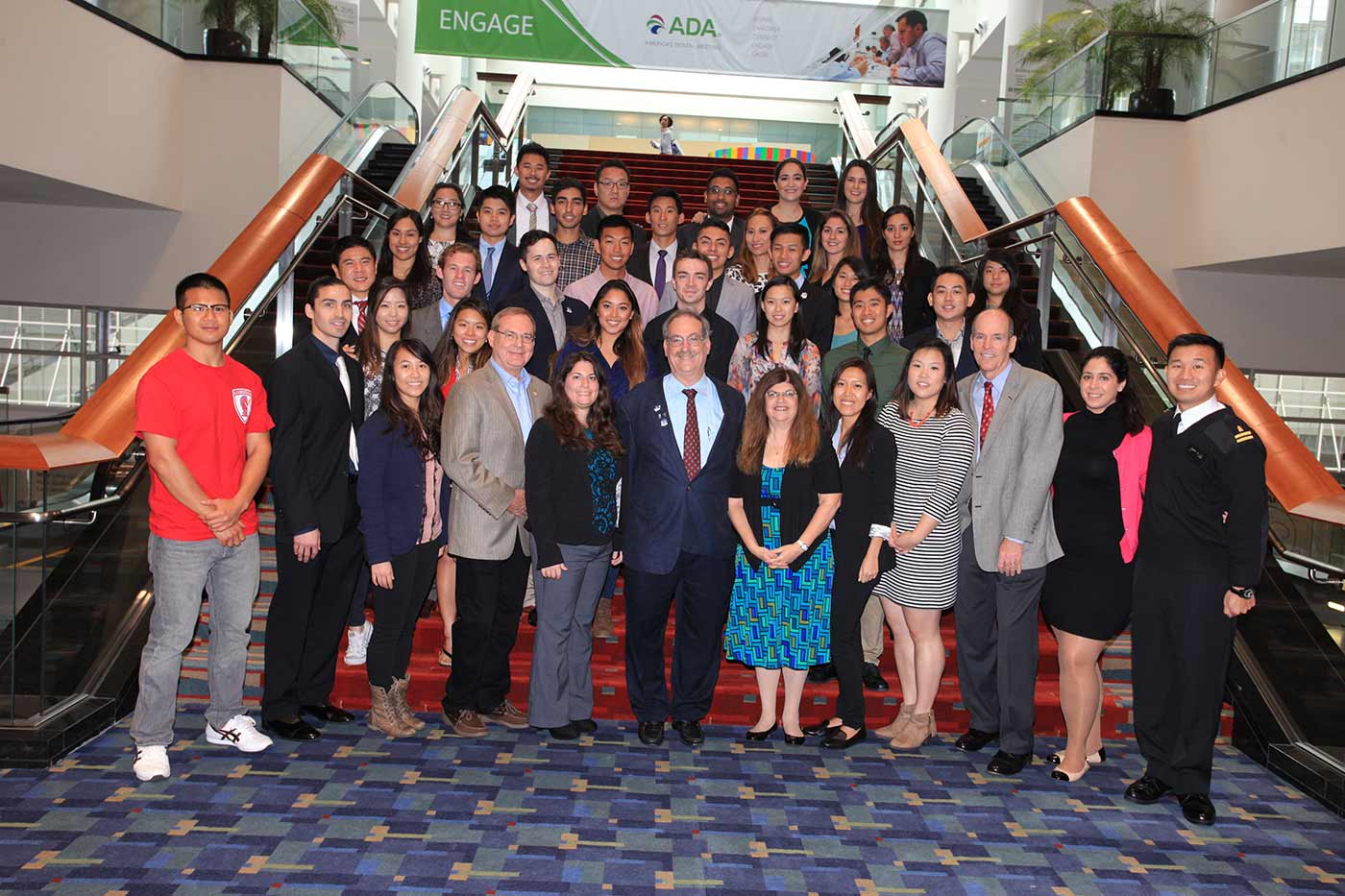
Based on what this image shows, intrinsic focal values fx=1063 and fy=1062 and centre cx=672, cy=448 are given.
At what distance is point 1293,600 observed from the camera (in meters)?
4.34

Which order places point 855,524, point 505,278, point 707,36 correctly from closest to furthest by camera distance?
point 855,524
point 505,278
point 707,36

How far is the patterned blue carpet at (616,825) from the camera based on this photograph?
3223 millimetres

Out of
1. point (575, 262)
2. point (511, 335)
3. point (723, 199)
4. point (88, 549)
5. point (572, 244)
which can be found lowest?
point (88, 549)

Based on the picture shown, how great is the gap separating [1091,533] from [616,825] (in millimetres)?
2151

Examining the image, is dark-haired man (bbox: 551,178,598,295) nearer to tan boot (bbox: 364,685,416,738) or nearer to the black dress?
tan boot (bbox: 364,685,416,738)

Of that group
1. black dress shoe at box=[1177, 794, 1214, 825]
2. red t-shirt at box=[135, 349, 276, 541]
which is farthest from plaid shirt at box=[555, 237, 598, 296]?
black dress shoe at box=[1177, 794, 1214, 825]

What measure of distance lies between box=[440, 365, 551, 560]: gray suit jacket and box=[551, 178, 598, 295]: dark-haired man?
1.83 m

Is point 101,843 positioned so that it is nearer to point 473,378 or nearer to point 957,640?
point 473,378

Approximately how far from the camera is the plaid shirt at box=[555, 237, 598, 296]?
6.09 meters

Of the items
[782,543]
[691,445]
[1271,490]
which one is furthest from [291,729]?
[1271,490]

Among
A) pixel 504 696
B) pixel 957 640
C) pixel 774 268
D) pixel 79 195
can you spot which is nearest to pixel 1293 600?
pixel 957 640

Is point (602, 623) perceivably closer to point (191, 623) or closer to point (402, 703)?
point (402, 703)

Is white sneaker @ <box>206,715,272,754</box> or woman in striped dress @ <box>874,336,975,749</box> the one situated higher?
woman in striped dress @ <box>874,336,975,749</box>

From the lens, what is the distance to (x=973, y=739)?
4449 mm
